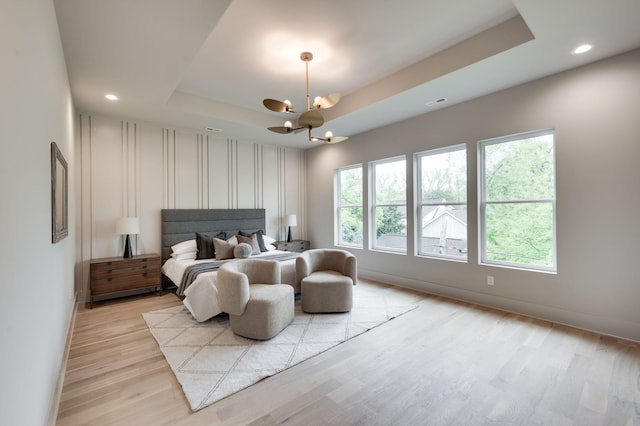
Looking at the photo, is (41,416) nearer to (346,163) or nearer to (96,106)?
(96,106)

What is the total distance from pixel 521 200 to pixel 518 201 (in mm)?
34

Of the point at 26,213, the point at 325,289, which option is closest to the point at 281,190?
the point at 325,289

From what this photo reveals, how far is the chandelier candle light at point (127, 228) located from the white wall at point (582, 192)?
5000 mm

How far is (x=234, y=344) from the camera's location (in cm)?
285

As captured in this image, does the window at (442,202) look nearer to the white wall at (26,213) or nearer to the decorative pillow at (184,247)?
the decorative pillow at (184,247)

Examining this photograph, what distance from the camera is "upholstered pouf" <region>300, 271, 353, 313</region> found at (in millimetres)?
3607

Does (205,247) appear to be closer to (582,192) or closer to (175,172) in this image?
(175,172)

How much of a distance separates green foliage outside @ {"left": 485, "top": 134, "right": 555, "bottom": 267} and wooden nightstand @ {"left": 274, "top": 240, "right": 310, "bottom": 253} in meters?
3.68

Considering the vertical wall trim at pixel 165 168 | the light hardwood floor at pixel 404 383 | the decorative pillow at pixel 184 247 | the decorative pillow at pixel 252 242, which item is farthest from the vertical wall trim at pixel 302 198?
the light hardwood floor at pixel 404 383

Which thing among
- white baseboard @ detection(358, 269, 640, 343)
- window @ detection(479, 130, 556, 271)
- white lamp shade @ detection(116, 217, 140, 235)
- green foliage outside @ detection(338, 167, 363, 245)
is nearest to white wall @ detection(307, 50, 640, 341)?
white baseboard @ detection(358, 269, 640, 343)

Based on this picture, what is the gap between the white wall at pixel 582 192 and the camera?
2844mm

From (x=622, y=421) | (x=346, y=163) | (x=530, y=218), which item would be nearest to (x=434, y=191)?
(x=530, y=218)

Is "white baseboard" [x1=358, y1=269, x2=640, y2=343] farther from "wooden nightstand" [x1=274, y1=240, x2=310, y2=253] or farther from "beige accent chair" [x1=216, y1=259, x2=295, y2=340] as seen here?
"beige accent chair" [x1=216, y1=259, x2=295, y2=340]

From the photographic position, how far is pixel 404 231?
5.00m
